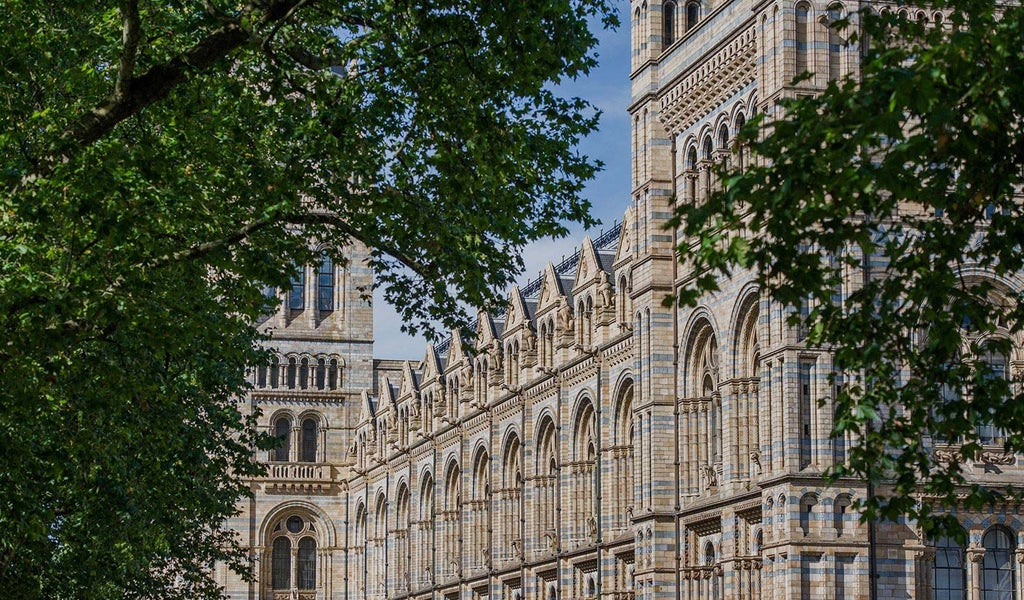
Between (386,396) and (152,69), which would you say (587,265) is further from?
(152,69)

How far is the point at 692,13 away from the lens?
173 ft

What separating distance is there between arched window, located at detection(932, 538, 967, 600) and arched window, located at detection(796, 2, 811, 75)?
11.7 m

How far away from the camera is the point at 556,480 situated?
68.2m

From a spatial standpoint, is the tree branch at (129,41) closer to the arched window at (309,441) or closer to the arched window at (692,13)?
the arched window at (692,13)

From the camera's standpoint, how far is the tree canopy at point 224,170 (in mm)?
25328

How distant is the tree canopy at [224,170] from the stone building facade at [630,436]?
2513 millimetres

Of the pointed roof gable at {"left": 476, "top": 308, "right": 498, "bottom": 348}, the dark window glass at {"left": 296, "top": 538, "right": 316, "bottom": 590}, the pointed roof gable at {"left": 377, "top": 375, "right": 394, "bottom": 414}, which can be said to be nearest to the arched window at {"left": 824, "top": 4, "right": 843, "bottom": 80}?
the pointed roof gable at {"left": 476, "top": 308, "right": 498, "bottom": 348}

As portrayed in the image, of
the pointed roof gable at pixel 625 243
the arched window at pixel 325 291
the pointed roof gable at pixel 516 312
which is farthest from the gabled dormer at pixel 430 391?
the pointed roof gable at pixel 625 243

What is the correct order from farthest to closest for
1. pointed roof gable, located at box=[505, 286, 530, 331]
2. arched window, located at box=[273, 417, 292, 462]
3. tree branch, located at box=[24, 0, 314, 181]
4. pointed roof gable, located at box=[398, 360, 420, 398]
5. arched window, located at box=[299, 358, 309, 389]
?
arched window, located at box=[299, 358, 309, 389] < arched window, located at box=[273, 417, 292, 462] < pointed roof gable, located at box=[398, 360, 420, 398] < pointed roof gable, located at box=[505, 286, 530, 331] < tree branch, located at box=[24, 0, 314, 181]

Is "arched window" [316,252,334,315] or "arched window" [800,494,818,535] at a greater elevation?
"arched window" [316,252,334,315]

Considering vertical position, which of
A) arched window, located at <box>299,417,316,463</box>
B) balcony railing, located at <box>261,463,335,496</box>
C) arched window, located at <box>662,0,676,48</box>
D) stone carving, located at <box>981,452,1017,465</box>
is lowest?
stone carving, located at <box>981,452,1017,465</box>

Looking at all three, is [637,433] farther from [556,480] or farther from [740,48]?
[556,480]

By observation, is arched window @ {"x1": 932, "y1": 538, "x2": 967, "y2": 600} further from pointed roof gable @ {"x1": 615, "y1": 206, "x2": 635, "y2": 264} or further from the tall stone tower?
the tall stone tower

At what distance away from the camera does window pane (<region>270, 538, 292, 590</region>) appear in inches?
3986
